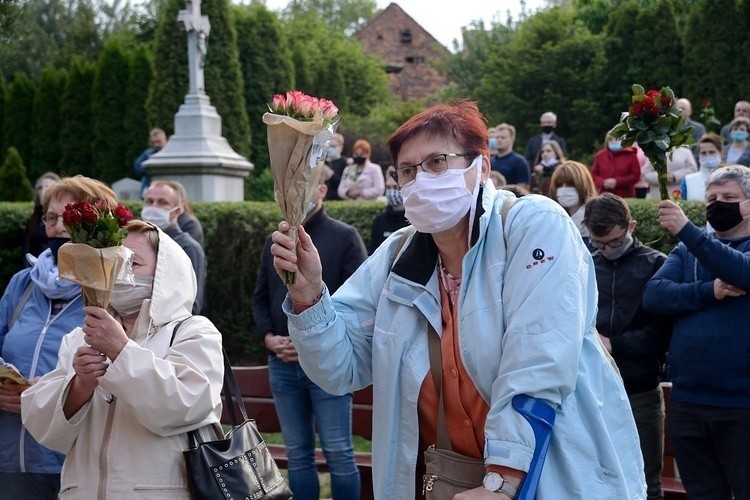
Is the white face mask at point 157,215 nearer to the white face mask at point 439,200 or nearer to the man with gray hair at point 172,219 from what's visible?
the man with gray hair at point 172,219

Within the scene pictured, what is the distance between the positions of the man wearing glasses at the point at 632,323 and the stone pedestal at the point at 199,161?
9.98 meters

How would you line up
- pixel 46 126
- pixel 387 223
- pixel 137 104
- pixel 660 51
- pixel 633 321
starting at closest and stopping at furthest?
pixel 633 321 < pixel 387 223 < pixel 660 51 < pixel 137 104 < pixel 46 126

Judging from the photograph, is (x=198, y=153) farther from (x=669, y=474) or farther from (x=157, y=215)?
(x=669, y=474)

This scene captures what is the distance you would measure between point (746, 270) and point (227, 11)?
66.9 feet

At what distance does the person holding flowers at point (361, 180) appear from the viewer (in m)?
15.2

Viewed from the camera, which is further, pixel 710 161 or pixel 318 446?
pixel 710 161

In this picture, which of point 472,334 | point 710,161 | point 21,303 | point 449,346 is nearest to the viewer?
point 472,334

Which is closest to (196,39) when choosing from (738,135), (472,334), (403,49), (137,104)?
(738,135)

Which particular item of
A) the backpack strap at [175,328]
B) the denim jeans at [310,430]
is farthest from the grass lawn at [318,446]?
the backpack strap at [175,328]

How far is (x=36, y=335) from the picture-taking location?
5172mm

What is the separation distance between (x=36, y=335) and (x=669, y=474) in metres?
3.88

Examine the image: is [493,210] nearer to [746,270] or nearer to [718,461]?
[746,270]

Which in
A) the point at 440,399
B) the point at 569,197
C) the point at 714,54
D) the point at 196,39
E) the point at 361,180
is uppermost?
the point at 714,54

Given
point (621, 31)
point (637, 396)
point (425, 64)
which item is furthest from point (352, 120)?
point (637, 396)
